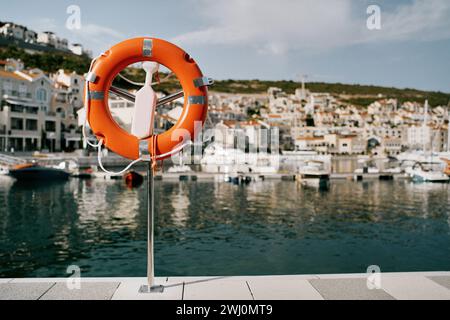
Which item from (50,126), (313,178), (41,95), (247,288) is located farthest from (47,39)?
(247,288)

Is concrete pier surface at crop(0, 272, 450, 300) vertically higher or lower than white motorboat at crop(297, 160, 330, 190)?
higher

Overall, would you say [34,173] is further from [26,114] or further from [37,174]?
[26,114]

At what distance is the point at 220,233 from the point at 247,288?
8066 millimetres

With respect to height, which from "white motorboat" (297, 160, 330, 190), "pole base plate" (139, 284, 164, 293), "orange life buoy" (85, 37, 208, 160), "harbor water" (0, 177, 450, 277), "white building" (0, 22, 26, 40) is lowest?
"harbor water" (0, 177, 450, 277)

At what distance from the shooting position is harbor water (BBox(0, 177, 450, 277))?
8.38 m

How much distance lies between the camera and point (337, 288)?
12.2 feet

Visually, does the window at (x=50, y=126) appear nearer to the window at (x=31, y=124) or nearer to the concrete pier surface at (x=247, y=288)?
the window at (x=31, y=124)

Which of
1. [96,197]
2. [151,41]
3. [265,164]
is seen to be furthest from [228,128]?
[151,41]

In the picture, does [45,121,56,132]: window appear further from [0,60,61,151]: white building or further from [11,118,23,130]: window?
[11,118,23,130]: window

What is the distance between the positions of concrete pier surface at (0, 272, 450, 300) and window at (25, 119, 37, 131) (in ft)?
142

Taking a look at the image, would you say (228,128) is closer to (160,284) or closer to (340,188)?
(340,188)

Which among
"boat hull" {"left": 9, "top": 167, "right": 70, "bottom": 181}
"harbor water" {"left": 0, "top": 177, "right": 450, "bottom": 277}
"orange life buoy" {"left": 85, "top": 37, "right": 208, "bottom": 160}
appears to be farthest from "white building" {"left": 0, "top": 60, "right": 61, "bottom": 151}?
"orange life buoy" {"left": 85, "top": 37, "right": 208, "bottom": 160}

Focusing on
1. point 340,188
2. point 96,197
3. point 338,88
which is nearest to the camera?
point 96,197
